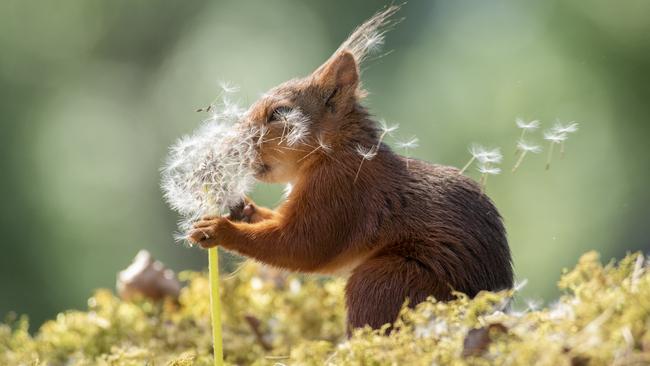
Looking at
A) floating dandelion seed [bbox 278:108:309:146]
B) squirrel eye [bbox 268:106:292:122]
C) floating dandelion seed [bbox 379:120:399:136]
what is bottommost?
floating dandelion seed [bbox 379:120:399:136]

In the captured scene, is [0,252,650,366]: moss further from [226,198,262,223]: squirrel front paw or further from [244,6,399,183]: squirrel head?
[244,6,399,183]: squirrel head

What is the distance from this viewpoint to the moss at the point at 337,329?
1.18 m

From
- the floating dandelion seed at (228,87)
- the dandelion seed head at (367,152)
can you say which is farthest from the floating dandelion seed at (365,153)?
the floating dandelion seed at (228,87)

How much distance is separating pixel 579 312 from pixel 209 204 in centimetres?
101

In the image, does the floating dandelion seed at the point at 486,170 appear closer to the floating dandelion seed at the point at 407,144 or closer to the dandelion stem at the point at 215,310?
the floating dandelion seed at the point at 407,144

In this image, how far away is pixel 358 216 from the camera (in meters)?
2.17

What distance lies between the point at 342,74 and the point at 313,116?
0.15 metres

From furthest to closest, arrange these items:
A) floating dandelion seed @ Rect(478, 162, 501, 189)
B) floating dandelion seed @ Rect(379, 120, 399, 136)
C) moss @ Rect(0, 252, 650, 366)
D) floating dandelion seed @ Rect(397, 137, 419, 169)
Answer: floating dandelion seed @ Rect(397, 137, 419, 169), floating dandelion seed @ Rect(379, 120, 399, 136), floating dandelion seed @ Rect(478, 162, 501, 189), moss @ Rect(0, 252, 650, 366)

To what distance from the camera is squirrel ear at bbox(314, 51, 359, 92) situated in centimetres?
239

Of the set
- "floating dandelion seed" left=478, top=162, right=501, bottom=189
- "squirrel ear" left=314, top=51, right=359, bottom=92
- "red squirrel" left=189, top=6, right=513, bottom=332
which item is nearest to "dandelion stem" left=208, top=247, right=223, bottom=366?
"red squirrel" left=189, top=6, right=513, bottom=332

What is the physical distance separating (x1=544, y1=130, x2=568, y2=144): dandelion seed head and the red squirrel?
29cm

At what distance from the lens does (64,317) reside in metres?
2.76

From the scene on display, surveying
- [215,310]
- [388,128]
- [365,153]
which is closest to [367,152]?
[365,153]

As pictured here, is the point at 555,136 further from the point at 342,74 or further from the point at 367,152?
the point at 342,74
